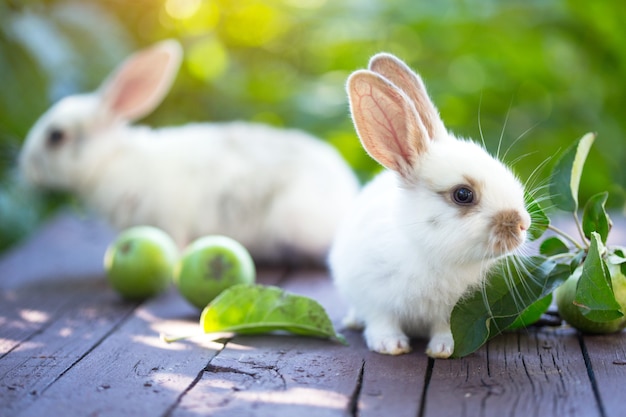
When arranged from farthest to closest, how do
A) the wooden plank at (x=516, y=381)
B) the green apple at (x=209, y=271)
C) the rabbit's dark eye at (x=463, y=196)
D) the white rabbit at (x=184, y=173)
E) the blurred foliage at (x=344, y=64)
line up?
the blurred foliage at (x=344, y=64) → the white rabbit at (x=184, y=173) → the green apple at (x=209, y=271) → the rabbit's dark eye at (x=463, y=196) → the wooden plank at (x=516, y=381)

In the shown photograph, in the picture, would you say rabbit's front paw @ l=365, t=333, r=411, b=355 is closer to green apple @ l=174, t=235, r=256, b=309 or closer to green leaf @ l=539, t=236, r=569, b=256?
green leaf @ l=539, t=236, r=569, b=256

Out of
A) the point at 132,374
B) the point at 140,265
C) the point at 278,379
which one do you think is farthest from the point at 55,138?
the point at 278,379

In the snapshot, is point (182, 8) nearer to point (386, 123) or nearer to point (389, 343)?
point (386, 123)

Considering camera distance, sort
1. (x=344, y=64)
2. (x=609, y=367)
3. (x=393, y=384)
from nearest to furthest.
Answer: (x=393, y=384)
(x=609, y=367)
(x=344, y=64)

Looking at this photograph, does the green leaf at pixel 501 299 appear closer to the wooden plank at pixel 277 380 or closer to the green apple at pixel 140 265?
the wooden plank at pixel 277 380

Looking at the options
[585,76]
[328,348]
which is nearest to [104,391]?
[328,348]

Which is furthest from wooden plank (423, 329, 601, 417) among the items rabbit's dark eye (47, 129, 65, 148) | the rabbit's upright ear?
rabbit's dark eye (47, 129, 65, 148)

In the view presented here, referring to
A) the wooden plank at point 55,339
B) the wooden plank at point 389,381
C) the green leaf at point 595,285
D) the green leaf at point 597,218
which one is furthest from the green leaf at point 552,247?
the wooden plank at point 55,339

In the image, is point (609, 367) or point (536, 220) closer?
point (609, 367)
